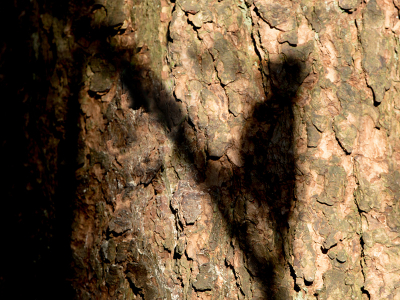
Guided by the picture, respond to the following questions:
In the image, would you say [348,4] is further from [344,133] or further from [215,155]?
[215,155]

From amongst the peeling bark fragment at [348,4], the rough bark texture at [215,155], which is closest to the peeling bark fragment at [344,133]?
the rough bark texture at [215,155]

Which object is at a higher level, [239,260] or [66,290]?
[239,260]

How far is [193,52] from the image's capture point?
4.68 ft

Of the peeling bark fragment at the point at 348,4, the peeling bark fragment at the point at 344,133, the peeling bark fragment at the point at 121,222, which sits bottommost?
the peeling bark fragment at the point at 121,222

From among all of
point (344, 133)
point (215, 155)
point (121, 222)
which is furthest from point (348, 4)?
point (121, 222)

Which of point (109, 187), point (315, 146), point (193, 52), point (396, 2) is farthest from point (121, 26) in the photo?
point (396, 2)

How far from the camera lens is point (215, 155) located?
4.65 feet

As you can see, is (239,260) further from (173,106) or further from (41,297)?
(41,297)

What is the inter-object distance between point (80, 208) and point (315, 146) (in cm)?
96

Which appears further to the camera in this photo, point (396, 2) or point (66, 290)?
point (396, 2)

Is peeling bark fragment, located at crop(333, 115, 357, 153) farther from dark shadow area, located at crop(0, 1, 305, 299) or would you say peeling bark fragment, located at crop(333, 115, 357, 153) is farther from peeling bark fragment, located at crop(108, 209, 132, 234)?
peeling bark fragment, located at crop(108, 209, 132, 234)

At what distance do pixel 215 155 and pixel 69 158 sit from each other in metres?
0.56

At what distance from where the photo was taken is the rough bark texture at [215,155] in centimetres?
136

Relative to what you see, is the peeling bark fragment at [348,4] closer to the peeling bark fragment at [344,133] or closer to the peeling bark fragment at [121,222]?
the peeling bark fragment at [344,133]
